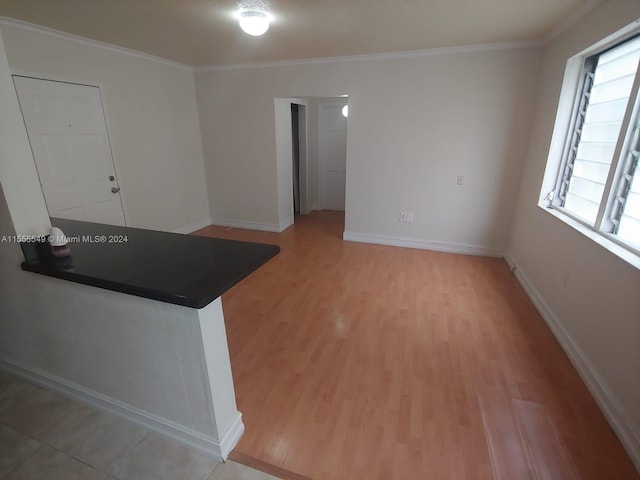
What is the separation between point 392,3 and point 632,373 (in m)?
2.74

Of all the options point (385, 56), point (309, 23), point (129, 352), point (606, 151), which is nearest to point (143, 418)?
point (129, 352)

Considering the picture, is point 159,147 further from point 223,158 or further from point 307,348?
point 307,348

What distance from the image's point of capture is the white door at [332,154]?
5.68m

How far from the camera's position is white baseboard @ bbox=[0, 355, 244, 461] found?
1437mm

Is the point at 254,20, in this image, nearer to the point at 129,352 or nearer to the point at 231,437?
the point at 129,352

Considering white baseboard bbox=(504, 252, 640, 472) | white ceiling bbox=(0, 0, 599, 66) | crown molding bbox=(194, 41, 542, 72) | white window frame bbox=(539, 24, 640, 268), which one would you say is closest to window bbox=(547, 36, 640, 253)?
white window frame bbox=(539, 24, 640, 268)

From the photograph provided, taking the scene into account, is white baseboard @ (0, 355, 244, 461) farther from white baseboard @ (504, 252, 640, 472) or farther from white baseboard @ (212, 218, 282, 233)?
white baseboard @ (212, 218, 282, 233)

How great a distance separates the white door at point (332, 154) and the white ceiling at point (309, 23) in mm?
2094

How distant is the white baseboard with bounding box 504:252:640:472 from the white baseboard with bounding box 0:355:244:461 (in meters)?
1.92

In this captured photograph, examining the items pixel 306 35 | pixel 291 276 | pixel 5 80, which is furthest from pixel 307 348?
pixel 306 35

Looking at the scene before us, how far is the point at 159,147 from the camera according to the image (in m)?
4.13

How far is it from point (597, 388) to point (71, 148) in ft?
15.6

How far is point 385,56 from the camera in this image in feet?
12.0

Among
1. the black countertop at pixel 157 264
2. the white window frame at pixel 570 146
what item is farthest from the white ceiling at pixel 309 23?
the black countertop at pixel 157 264
